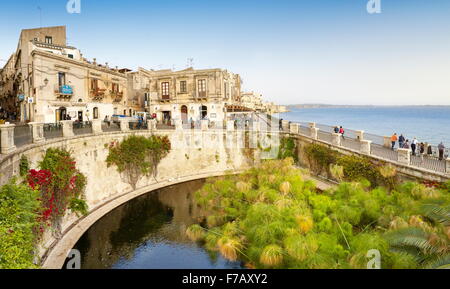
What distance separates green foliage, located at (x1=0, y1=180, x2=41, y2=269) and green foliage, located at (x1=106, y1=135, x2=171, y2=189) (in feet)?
40.5

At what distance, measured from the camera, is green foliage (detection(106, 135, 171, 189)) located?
21.8 metres

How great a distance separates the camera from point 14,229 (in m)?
7.11

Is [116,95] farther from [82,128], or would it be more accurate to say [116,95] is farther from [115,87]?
[82,128]

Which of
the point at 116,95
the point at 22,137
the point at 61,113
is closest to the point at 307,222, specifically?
the point at 22,137

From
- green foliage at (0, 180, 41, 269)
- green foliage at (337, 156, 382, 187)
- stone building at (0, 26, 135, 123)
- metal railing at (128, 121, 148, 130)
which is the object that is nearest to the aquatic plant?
green foliage at (0, 180, 41, 269)

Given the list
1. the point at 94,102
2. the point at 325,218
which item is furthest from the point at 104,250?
the point at 94,102

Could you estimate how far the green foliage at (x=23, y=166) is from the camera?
11.9 meters

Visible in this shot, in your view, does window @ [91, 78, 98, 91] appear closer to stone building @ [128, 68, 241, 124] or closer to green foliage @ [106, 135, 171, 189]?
stone building @ [128, 68, 241, 124]

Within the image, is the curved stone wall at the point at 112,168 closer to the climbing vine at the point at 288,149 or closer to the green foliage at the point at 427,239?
the climbing vine at the point at 288,149

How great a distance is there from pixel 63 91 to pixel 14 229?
74.3 feet

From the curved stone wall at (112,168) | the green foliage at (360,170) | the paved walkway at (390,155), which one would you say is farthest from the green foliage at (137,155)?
the green foliage at (360,170)

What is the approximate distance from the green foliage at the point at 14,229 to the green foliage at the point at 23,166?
317cm
